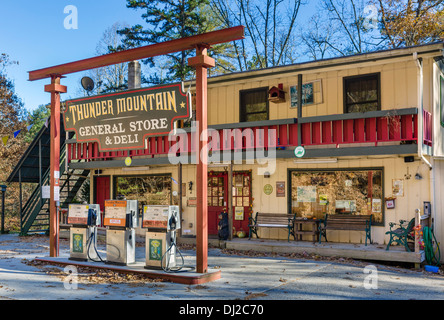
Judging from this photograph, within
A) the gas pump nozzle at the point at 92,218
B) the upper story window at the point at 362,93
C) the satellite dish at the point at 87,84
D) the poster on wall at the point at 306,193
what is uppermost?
the satellite dish at the point at 87,84

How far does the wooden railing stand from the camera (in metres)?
11.4

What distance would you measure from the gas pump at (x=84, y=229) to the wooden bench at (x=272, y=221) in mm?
5137

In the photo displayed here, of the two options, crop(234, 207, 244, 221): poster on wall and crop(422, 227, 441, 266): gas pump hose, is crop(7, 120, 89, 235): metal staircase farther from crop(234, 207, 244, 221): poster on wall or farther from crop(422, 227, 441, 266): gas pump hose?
crop(422, 227, 441, 266): gas pump hose

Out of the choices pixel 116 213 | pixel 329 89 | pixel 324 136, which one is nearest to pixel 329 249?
pixel 324 136

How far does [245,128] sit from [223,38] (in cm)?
510

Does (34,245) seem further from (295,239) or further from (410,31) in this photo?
(410,31)

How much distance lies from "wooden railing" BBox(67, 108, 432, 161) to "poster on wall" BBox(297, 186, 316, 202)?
1.48 m

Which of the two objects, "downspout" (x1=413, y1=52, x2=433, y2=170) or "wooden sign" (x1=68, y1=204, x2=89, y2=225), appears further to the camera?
"downspout" (x1=413, y1=52, x2=433, y2=170)

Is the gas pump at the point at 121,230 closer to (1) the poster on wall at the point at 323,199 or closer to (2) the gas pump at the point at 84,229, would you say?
(2) the gas pump at the point at 84,229

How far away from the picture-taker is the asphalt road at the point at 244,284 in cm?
749

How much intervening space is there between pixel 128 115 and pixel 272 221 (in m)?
5.91

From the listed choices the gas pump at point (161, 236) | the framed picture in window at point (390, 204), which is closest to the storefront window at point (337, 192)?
the framed picture in window at point (390, 204)

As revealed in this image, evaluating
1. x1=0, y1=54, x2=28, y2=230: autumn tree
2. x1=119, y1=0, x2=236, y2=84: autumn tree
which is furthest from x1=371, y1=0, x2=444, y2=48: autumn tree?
x1=0, y1=54, x2=28, y2=230: autumn tree

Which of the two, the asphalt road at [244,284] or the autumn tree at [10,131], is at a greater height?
the autumn tree at [10,131]
